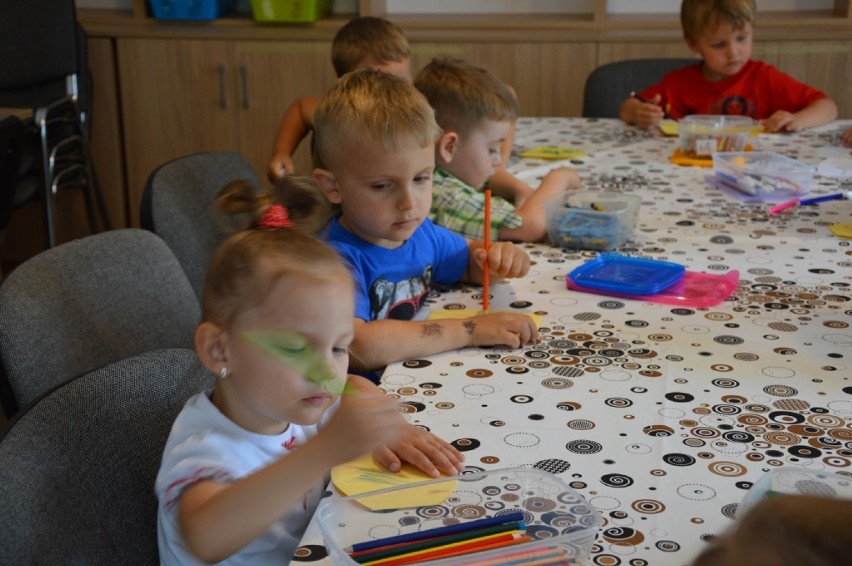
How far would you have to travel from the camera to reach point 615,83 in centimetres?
304

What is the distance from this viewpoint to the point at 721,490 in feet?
3.03

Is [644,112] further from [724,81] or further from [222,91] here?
[222,91]

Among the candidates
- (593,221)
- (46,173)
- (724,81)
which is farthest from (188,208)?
(724,81)

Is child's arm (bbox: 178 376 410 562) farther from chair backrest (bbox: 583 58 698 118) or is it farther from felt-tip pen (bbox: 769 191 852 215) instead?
chair backrest (bbox: 583 58 698 118)

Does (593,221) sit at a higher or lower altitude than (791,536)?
lower

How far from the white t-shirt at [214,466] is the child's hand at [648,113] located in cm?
181

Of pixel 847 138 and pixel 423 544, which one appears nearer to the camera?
pixel 423 544

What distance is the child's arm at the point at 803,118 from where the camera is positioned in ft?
8.45

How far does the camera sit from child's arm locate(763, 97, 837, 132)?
2.58 meters

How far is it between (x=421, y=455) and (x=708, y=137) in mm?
1557

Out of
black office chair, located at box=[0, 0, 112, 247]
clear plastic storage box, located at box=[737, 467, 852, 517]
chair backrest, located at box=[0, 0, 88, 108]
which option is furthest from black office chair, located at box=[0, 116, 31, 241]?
clear plastic storage box, located at box=[737, 467, 852, 517]

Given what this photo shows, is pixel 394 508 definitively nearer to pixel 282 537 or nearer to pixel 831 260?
pixel 282 537

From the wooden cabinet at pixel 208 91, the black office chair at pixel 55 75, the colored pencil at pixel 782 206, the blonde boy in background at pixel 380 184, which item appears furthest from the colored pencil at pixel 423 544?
the wooden cabinet at pixel 208 91

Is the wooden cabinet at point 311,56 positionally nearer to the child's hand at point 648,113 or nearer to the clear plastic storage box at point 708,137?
the child's hand at point 648,113
